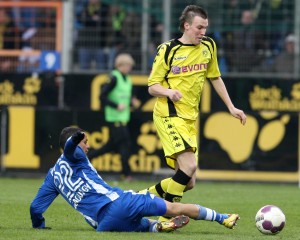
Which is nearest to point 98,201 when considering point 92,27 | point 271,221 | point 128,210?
point 128,210

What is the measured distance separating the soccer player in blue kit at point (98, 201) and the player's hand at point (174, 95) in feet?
3.88

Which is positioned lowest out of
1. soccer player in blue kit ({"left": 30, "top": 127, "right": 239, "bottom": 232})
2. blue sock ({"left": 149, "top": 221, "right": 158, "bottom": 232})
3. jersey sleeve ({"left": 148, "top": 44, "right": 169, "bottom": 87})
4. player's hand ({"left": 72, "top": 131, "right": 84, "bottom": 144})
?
blue sock ({"left": 149, "top": 221, "right": 158, "bottom": 232})

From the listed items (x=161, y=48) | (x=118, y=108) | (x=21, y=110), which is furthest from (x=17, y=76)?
(x=161, y=48)

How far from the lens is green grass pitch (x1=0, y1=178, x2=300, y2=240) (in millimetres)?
9375

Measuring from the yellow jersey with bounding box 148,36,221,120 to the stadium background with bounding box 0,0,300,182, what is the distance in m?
7.48

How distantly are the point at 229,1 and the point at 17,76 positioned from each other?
4.99 meters

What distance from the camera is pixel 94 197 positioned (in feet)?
30.8

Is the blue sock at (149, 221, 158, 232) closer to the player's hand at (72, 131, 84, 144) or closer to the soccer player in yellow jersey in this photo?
the soccer player in yellow jersey

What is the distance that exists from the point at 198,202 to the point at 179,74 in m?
3.33

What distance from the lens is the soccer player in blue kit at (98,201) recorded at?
9.35 m

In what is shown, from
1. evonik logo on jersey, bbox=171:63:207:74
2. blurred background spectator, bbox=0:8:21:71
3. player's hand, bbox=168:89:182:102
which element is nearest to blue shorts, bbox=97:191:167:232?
player's hand, bbox=168:89:182:102

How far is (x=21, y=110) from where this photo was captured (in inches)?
731

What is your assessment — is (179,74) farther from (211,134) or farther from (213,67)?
(211,134)

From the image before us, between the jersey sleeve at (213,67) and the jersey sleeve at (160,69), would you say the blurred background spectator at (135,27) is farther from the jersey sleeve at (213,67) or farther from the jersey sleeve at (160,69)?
the jersey sleeve at (160,69)
